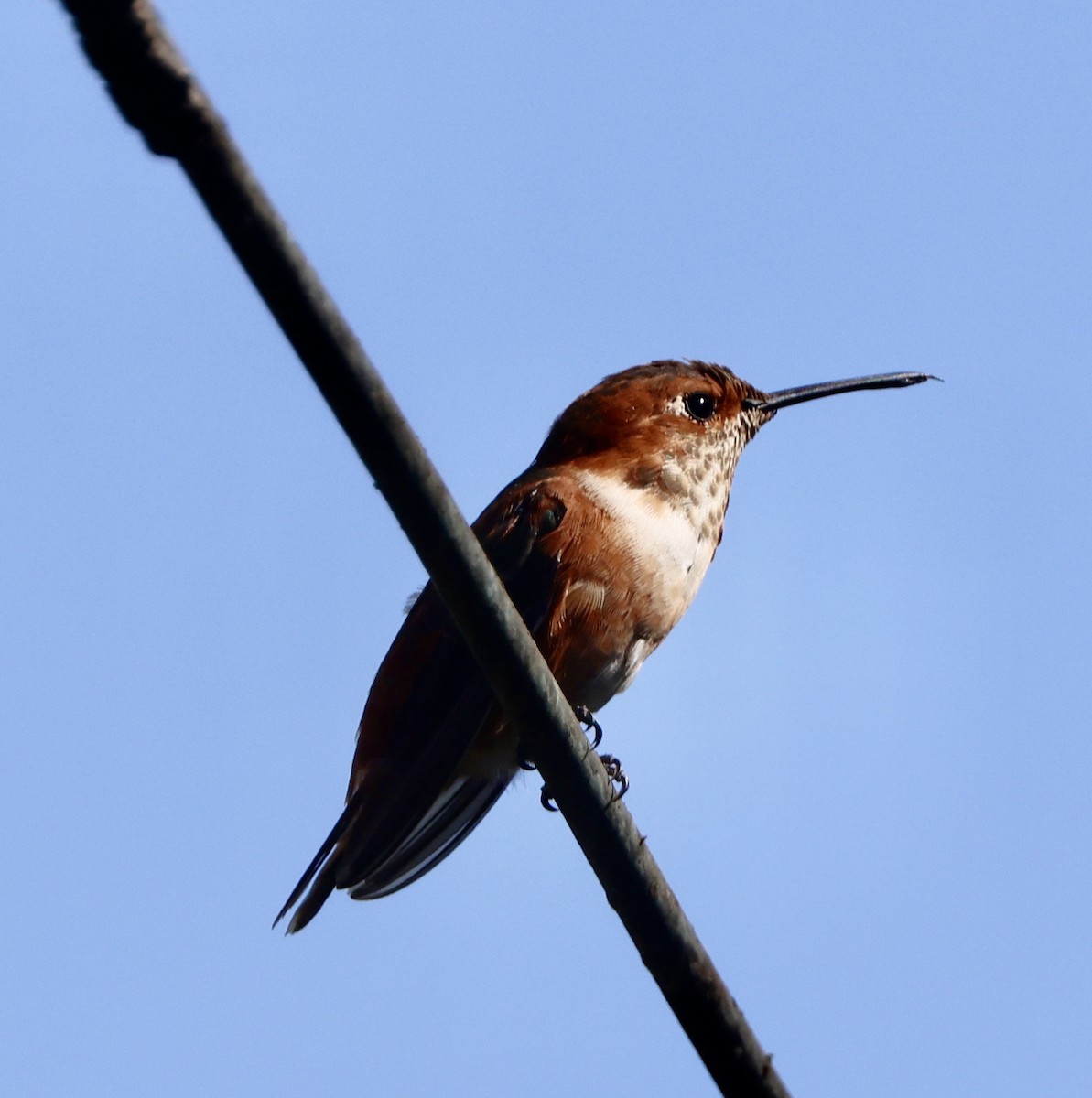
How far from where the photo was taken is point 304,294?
240cm

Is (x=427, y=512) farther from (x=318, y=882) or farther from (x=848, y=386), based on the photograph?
(x=848, y=386)

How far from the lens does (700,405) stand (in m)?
6.69

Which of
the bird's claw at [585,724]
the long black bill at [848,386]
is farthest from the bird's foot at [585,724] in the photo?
the long black bill at [848,386]

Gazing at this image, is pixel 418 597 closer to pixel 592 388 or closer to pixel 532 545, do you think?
pixel 532 545

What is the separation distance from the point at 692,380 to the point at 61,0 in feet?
16.5

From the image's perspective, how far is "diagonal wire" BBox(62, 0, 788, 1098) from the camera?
6.78 feet

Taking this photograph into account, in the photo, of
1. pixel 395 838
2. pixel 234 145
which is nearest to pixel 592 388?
pixel 395 838

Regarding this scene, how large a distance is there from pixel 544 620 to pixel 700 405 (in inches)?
67.8

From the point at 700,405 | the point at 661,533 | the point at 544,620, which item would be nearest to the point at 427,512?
the point at 544,620

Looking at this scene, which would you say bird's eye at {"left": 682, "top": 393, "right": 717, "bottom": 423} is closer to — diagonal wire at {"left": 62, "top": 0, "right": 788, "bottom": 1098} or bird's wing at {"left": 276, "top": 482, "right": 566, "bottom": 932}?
bird's wing at {"left": 276, "top": 482, "right": 566, "bottom": 932}

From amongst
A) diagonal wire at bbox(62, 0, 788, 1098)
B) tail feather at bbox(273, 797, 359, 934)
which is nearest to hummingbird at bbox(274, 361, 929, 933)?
tail feather at bbox(273, 797, 359, 934)

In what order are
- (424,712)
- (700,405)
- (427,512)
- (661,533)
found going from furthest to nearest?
(700,405)
(661,533)
(424,712)
(427,512)

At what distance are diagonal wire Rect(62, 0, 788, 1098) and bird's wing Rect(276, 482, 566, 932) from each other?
5.40 ft

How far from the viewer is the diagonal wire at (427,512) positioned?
6.78ft
